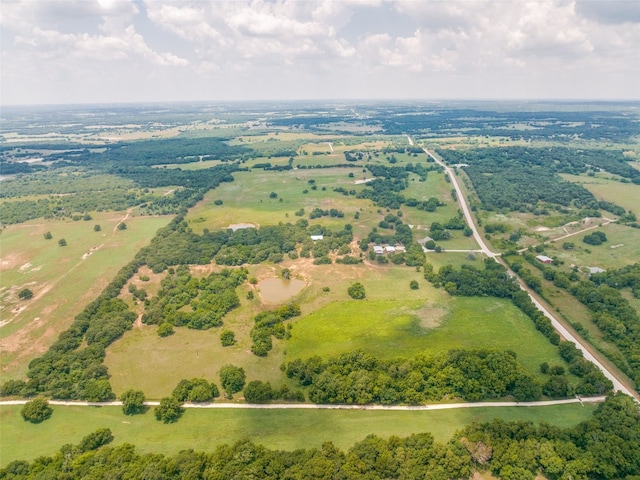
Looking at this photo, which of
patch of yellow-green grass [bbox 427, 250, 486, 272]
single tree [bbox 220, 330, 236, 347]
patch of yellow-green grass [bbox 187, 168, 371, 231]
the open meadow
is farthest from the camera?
patch of yellow-green grass [bbox 187, 168, 371, 231]

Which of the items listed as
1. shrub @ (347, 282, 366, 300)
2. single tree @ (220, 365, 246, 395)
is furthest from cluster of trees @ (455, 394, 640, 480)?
shrub @ (347, 282, 366, 300)

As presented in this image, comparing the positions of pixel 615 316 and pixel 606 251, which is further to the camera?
pixel 606 251

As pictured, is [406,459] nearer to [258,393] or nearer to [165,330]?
[258,393]

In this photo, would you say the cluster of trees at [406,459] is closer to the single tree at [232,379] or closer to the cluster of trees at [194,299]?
the single tree at [232,379]

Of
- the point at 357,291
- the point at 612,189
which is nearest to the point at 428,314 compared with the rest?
the point at 357,291

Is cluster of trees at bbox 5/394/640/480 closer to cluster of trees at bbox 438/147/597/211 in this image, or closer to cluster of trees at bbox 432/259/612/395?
cluster of trees at bbox 432/259/612/395

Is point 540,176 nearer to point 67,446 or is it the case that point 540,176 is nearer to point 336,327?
point 336,327
